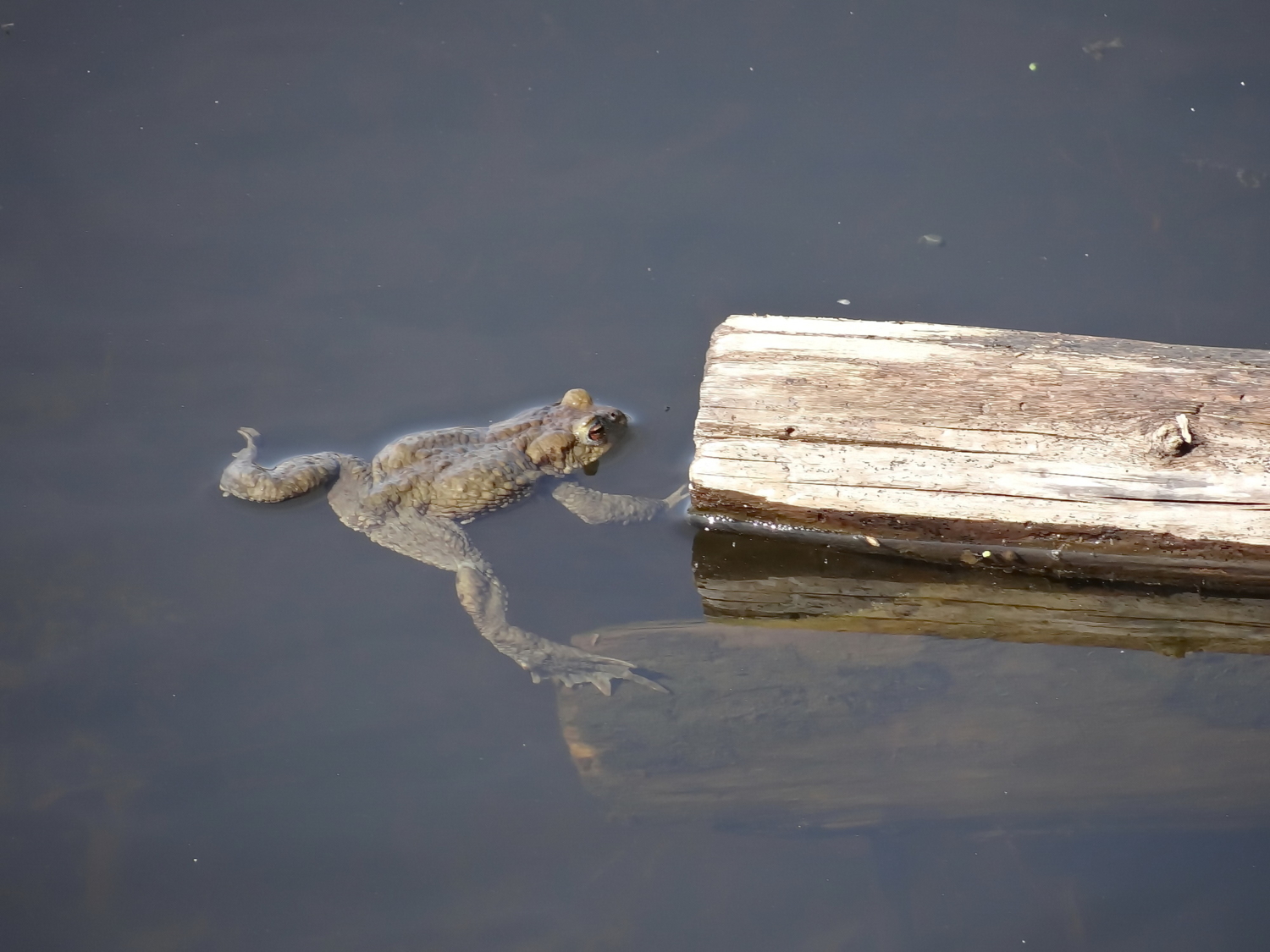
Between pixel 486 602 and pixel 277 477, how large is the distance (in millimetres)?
1171

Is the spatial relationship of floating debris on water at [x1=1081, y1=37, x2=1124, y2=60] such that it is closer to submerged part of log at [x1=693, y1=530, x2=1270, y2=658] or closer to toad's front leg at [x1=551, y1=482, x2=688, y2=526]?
submerged part of log at [x1=693, y1=530, x2=1270, y2=658]

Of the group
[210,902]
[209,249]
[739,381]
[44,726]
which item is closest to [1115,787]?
[739,381]

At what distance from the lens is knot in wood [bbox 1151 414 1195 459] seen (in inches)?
152

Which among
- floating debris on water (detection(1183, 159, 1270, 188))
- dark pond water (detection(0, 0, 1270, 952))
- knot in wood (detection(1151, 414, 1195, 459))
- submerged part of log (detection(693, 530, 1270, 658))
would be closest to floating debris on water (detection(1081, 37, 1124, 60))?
dark pond water (detection(0, 0, 1270, 952))

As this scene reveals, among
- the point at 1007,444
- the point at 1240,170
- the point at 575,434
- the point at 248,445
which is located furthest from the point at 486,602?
the point at 1240,170

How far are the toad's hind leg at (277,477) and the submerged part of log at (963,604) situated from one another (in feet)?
6.01

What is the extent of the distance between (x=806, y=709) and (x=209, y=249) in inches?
164

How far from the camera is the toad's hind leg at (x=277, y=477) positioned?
182 inches

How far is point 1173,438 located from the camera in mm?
3875

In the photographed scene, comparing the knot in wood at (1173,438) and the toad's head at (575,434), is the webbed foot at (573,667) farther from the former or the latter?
the knot in wood at (1173,438)

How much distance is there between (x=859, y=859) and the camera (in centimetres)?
362

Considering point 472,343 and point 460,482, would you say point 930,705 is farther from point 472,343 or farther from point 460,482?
point 472,343

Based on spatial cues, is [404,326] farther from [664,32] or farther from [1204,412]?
[1204,412]

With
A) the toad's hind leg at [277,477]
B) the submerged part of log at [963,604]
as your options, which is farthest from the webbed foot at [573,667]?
the toad's hind leg at [277,477]
